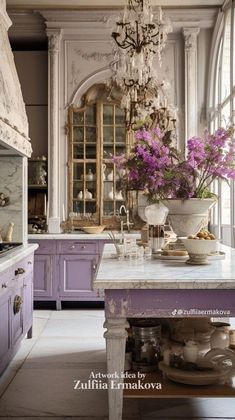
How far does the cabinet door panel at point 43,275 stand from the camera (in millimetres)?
6883

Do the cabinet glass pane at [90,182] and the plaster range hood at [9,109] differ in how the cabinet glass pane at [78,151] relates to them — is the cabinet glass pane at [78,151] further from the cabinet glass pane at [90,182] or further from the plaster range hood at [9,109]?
the plaster range hood at [9,109]

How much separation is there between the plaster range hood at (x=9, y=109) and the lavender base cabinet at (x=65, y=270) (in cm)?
198

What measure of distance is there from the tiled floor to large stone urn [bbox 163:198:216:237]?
1.14 metres

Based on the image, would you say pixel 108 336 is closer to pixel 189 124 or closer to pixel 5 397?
pixel 5 397

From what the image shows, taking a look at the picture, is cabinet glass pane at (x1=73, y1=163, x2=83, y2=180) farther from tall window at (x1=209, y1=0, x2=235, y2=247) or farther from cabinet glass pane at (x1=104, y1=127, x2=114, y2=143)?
tall window at (x1=209, y1=0, x2=235, y2=247)

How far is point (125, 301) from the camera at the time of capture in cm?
247

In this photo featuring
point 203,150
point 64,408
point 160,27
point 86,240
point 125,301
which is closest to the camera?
point 125,301

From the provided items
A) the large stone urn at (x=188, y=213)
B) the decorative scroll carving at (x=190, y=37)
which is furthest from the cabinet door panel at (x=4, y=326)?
the decorative scroll carving at (x=190, y=37)

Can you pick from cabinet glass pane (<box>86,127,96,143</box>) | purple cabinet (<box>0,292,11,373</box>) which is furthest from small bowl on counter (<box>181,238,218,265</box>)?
cabinet glass pane (<box>86,127,96,143</box>)

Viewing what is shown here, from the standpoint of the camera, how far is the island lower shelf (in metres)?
2.63

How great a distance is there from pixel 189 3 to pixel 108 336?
5.98 meters

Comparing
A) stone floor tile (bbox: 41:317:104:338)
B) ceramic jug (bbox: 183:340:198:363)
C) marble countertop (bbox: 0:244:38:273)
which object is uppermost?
marble countertop (bbox: 0:244:38:273)

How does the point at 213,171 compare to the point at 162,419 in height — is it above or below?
above

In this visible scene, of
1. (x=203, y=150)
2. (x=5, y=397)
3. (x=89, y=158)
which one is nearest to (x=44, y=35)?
(x=89, y=158)
